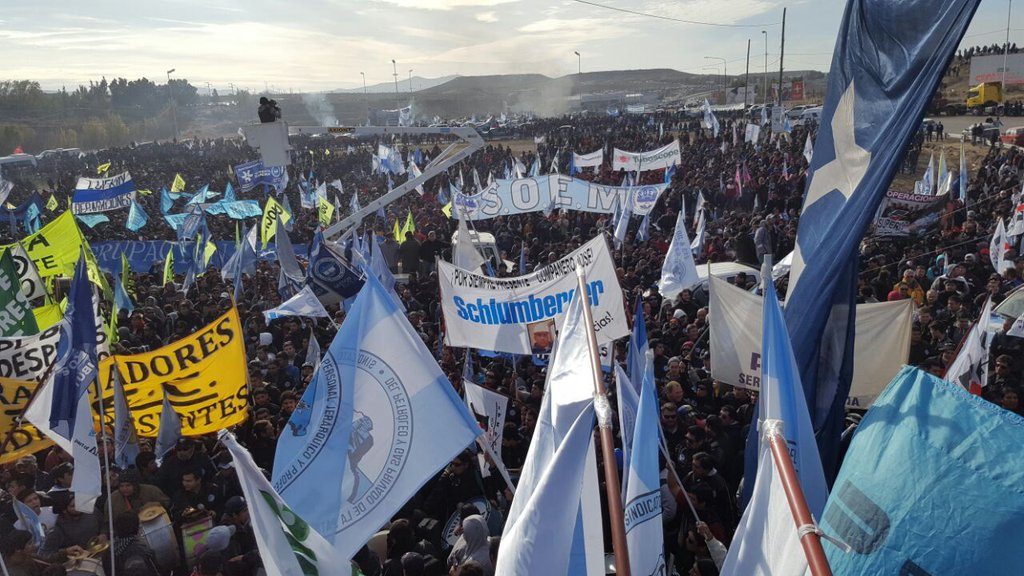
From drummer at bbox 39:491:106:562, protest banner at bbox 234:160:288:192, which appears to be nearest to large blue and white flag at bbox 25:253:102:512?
drummer at bbox 39:491:106:562

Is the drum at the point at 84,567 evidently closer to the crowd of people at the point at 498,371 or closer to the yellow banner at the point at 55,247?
the crowd of people at the point at 498,371

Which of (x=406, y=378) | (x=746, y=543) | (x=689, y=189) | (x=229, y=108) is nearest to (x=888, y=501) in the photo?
(x=746, y=543)

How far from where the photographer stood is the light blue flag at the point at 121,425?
5992 millimetres

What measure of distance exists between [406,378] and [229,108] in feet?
369

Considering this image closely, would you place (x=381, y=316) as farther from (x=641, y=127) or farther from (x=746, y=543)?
(x=641, y=127)

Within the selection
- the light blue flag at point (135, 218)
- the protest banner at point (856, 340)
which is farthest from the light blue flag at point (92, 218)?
the protest banner at point (856, 340)

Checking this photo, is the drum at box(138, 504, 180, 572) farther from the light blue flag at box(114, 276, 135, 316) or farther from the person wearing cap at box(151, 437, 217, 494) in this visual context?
the light blue flag at box(114, 276, 135, 316)

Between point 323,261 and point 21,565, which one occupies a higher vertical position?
point 323,261

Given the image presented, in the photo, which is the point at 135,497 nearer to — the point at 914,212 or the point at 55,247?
the point at 55,247

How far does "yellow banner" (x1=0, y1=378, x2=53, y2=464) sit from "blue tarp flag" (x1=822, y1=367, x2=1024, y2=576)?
6350 mm

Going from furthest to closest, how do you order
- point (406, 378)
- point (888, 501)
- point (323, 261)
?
point (323, 261) < point (406, 378) < point (888, 501)

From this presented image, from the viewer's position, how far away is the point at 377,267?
35.0 ft

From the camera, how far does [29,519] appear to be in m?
5.19

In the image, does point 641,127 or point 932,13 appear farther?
point 641,127
